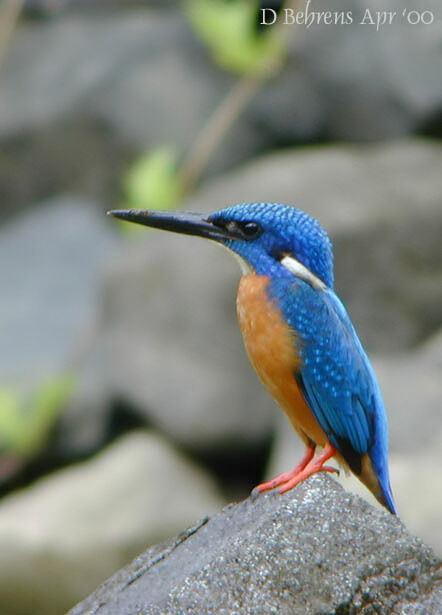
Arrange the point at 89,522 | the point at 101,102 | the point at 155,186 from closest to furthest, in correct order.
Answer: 1. the point at 89,522
2. the point at 155,186
3. the point at 101,102

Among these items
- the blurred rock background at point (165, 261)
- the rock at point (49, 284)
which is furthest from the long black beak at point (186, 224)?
the rock at point (49, 284)

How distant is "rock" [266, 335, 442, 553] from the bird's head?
3.10m

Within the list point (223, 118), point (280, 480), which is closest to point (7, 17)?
point (223, 118)

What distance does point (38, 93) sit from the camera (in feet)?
37.3

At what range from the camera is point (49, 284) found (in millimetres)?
10797

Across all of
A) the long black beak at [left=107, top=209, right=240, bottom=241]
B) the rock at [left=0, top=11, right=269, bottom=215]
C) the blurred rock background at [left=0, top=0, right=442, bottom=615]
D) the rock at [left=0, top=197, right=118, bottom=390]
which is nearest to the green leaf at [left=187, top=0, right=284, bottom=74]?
the blurred rock background at [left=0, top=0, right=442, bottom=615]

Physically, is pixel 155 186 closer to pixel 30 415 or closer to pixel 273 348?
pixel 30 415

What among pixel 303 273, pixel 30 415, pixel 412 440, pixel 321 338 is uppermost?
pixel 303 273

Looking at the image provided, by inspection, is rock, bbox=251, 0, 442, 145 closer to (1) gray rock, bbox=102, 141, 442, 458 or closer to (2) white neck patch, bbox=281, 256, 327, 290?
(1) gray rock, bbox=102, 141, 442, 458

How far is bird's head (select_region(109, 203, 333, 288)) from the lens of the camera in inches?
145

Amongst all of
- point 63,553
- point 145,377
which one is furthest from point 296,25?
point 63,553

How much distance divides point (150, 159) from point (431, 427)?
3.83 meters

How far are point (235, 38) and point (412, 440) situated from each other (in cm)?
412

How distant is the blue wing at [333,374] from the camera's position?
371cm
